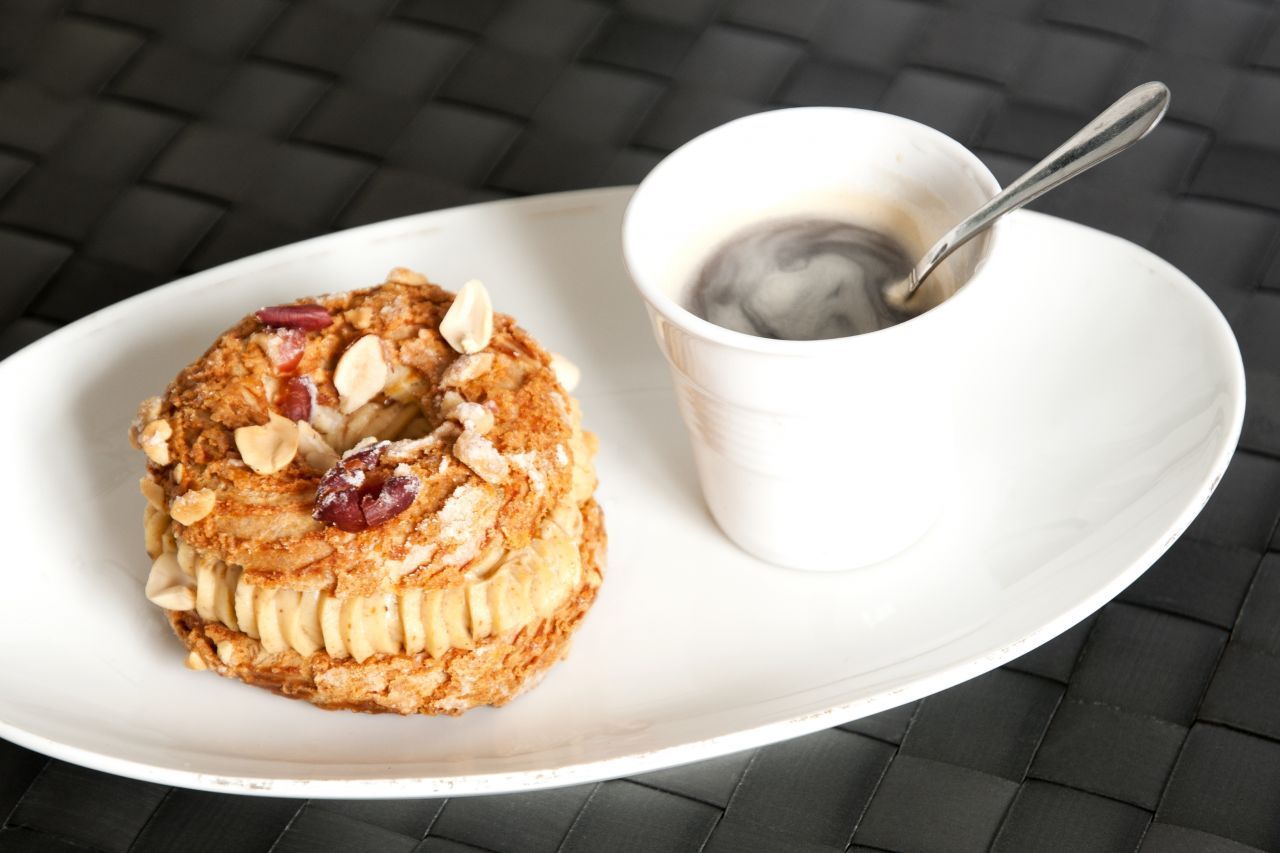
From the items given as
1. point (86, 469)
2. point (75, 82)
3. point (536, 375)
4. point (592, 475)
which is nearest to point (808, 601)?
point (592, 475)

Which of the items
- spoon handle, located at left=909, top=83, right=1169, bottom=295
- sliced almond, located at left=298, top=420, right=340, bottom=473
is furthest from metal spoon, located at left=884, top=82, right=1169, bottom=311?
sliced almond, located at left=298, top=420, right=340, bottom=473

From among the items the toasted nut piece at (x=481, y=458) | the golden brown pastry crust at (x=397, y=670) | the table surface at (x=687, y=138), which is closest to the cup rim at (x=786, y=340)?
the toasted nut piece at (x=481, y=458)

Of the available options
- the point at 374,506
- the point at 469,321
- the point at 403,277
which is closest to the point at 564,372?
the point at 469,321

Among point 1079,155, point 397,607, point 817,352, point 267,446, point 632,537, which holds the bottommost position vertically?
point 632,537

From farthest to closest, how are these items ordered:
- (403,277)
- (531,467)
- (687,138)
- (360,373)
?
(687,138) → (403,277) → (360,373) → (531,467)

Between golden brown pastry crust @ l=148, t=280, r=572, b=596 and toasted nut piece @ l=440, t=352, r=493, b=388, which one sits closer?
golden brown pastry crust @ l=148, t=280, r=572, b=596

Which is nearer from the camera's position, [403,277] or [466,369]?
[466,369]

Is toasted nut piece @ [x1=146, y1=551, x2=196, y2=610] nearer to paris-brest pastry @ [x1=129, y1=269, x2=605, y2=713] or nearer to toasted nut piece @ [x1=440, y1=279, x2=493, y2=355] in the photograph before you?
paris-brest pastry @ [x1=129, y1=269, x2=605, y2=713]

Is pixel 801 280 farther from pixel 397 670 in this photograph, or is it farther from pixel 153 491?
pixel 153 491
